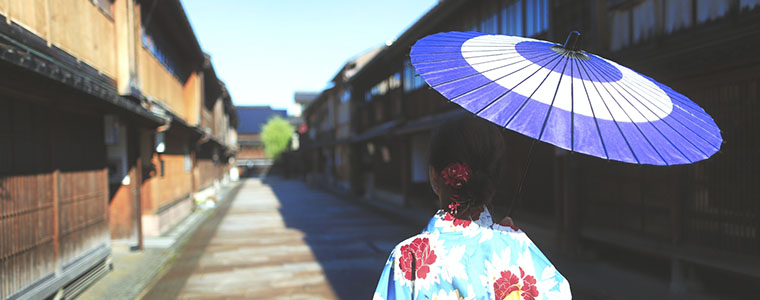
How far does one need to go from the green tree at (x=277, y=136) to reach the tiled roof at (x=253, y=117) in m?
10.1

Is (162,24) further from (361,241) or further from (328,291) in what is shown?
(328,291)

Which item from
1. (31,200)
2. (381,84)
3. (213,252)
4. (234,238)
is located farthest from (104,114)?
(381,84)

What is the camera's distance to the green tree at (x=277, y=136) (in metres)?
53.5

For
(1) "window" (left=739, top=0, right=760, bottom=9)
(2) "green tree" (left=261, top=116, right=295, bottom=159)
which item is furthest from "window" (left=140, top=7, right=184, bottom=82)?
(2) "green tree" (left=261, top=116, right=295, bottom=159)

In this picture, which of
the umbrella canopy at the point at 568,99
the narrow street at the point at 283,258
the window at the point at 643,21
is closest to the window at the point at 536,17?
the window at the point at 643,21

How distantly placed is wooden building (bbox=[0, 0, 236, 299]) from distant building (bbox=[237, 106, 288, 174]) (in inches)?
1764

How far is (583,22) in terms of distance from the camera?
7465mm

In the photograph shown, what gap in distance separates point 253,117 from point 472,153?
6857 centimetres

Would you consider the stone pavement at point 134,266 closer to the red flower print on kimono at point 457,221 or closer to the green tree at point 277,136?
the red flower print on kimono at point 457,221

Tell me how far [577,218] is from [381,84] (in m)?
13.5

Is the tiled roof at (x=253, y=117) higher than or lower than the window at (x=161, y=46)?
higher

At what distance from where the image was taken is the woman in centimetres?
163

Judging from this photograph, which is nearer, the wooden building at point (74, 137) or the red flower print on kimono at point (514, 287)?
the red flower print on kimono at point (514, 287)

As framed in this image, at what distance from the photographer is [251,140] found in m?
59.1
